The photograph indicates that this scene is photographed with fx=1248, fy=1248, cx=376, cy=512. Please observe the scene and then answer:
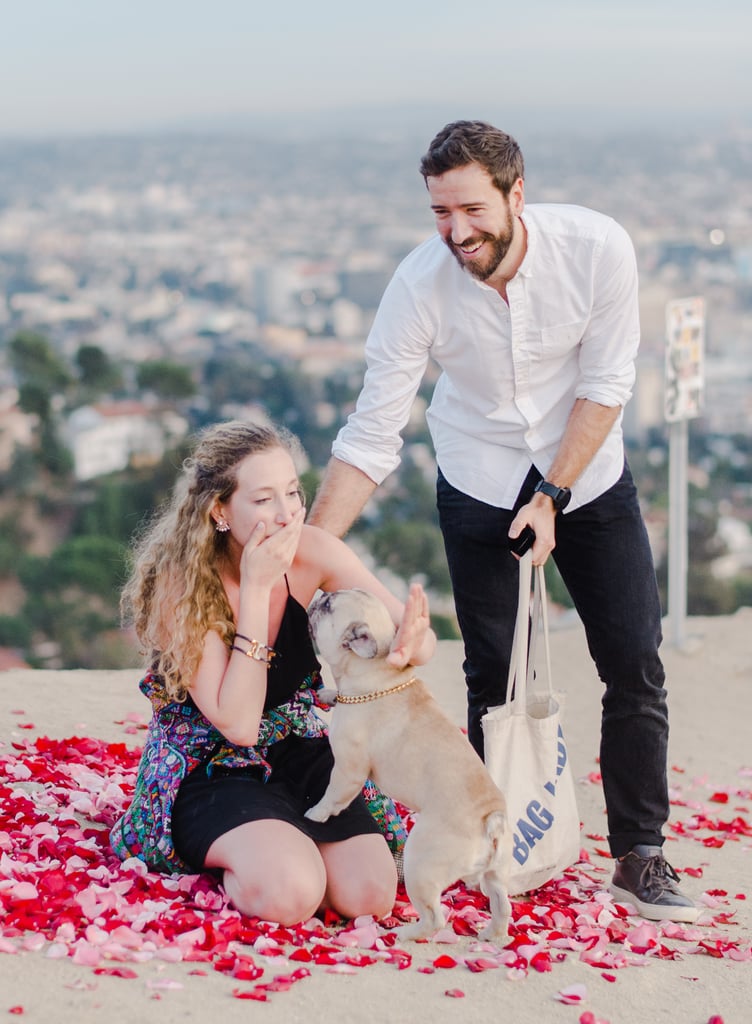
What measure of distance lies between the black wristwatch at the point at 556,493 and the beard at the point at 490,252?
0.63 m

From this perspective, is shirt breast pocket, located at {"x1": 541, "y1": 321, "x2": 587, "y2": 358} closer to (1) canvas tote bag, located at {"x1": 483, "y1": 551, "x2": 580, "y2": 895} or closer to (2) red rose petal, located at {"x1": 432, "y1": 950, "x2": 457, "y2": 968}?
(1) canvas tote bag, located at {"x1": 483, "y1": 551, "x2": 580, "y2": 895}

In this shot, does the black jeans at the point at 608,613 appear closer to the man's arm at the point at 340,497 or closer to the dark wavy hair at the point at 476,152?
the man's arm at the point at 340,497

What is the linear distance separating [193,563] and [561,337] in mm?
1292

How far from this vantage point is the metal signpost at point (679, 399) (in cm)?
886

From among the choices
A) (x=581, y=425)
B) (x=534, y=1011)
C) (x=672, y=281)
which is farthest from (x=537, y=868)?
(x=672, y=281)

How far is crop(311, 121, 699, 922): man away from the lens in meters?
3.71

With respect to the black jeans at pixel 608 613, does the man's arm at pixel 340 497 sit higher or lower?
higher

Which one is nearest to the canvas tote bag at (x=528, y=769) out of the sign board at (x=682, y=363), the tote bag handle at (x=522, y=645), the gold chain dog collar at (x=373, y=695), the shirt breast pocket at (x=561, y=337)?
the tote bag handle at (x=522, y=645)

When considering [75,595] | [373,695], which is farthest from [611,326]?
[75,595]

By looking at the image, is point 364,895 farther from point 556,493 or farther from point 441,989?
point 556,493

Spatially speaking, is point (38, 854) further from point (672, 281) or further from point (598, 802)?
point (672, 281)

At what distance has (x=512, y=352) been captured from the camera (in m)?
3.78

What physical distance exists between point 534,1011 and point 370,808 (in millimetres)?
1112

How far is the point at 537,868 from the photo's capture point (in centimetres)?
369
